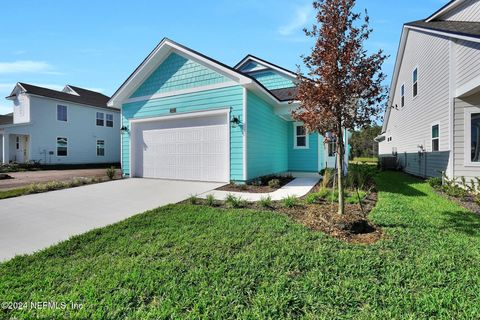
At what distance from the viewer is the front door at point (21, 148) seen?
750 inches

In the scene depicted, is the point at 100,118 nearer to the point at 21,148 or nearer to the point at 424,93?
the point at 21,148

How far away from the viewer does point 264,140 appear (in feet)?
32.8

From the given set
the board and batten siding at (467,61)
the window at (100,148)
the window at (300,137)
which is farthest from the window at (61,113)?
the board and batten siding at (467,61)

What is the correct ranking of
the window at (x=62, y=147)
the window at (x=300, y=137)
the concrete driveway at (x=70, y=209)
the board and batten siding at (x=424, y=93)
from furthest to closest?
the window at (x=62, y=147), the window at (x=300, y=137), the board and batten siding at (x=424, y=93), the concrete driveway at (x=70, y=209)

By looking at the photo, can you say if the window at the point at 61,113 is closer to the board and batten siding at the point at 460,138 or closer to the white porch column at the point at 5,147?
the white porch column at the point at 5,147

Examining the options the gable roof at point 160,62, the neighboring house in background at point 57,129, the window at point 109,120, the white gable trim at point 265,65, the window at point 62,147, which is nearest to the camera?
the gable roof at point 160,62

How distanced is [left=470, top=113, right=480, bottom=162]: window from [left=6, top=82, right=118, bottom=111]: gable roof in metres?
26.8

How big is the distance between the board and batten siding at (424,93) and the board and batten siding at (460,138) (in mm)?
423

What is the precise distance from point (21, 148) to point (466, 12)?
100 ft

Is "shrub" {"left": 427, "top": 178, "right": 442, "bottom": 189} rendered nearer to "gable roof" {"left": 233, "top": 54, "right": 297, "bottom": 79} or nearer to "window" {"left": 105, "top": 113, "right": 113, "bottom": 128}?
"gable roof" {"left": 233, "top": 54, "right": 297, "bottom": 79}

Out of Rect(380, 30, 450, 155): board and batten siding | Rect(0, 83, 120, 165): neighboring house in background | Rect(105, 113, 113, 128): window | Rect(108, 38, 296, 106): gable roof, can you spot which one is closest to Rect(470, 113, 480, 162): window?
Rect(380, 30, 450, 155): board and batten siding

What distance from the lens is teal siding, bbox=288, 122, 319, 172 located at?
1175cm

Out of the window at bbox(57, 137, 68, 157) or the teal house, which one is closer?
the teal house

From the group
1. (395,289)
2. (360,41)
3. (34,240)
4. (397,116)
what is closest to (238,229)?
(395,289)
